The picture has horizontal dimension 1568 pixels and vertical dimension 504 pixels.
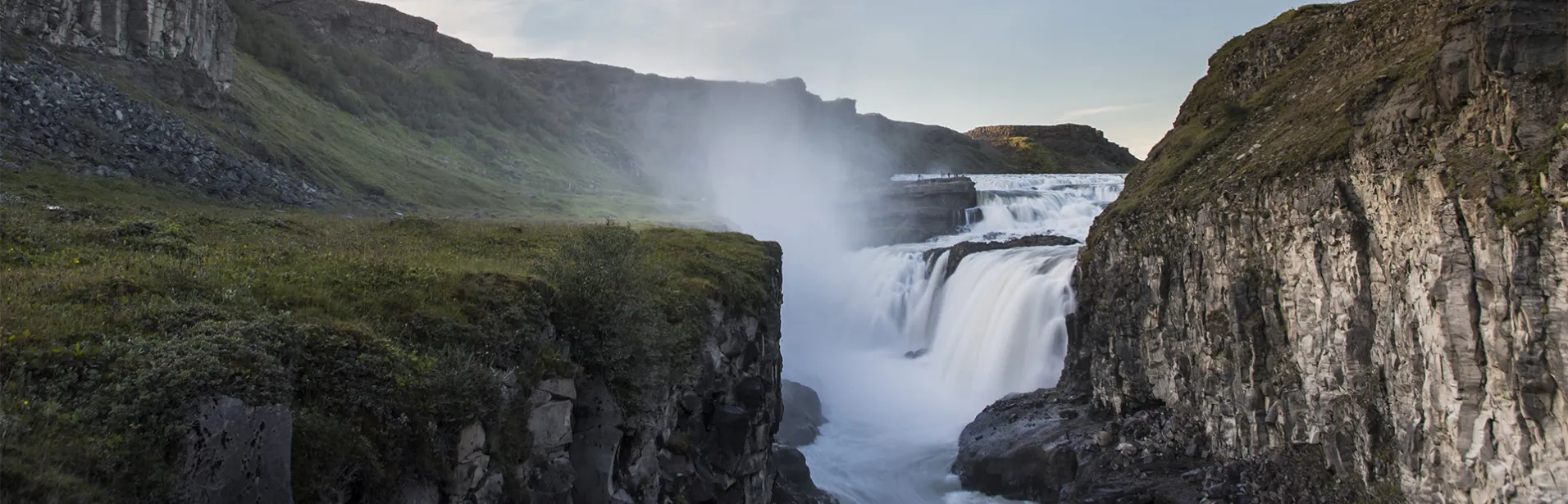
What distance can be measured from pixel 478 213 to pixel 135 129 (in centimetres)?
2362

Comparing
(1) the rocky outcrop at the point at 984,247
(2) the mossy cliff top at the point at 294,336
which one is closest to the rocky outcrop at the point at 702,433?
(2) the mossy cliff top at the point at 294,336

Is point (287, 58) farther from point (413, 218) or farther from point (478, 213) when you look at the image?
point (413, 218)

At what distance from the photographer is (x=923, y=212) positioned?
81.8 metres

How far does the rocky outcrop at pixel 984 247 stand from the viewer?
2113 inches

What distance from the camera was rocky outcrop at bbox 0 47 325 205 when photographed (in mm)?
28891

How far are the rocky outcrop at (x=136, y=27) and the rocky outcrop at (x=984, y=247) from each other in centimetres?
4321

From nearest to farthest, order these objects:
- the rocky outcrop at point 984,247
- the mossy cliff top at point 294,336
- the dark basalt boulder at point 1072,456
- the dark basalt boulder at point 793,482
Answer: the mossy cliff top at point 294,336
the dark basalt boulder at point 1072,456
the dark basalt boulder at point 793,482
the rocky outcrop at point 984,247

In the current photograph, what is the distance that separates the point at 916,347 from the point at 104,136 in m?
40.9

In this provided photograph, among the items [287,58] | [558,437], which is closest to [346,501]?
[558,437]

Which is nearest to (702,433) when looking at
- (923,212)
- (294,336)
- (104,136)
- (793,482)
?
(793,482)

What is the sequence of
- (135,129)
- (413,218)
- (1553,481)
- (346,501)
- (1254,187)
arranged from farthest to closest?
(135,129)
(413,218)
(1254,187)
(1553,481)
(346,501)

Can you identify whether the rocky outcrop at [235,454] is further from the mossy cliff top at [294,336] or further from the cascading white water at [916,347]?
the cascading white water at [916,347]

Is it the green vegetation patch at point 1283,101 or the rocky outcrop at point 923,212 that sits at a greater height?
the green vegetation patch at point 1283,101

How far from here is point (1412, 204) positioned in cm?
1861
